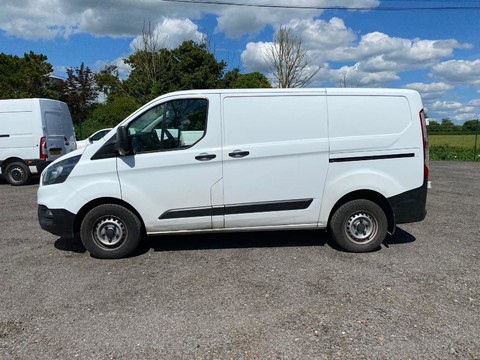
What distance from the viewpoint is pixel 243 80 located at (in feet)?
107

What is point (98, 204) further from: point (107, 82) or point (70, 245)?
point (107, 82)

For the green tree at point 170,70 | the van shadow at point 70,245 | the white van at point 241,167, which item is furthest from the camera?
the green tree at point 170,70

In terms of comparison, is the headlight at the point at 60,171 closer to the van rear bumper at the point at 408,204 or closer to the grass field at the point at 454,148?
the van rear bumper at the point at 408,204

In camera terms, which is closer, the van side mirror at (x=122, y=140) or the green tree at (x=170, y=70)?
the van side mirror at (x=122, y=140)

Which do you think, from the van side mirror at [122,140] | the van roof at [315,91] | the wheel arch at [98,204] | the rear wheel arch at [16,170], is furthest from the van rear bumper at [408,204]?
the rear wheel arch at [16,170]

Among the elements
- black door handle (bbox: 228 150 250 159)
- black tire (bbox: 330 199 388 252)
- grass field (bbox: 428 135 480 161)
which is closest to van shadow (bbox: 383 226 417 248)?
black tire (bbox: 330 199 388 252)

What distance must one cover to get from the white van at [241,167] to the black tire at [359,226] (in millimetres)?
18

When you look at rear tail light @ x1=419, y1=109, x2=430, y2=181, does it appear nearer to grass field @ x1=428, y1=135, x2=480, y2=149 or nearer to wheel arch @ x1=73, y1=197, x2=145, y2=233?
wheel arch @ x1=73, y1=197, x2=145, y2=233

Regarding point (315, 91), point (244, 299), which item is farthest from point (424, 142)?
point (244, 299)

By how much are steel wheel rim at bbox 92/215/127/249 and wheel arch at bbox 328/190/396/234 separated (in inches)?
103

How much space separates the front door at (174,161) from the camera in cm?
457

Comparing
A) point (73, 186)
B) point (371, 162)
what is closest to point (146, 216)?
point (73, 186)

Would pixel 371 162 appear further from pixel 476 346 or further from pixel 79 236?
pixel 79 236

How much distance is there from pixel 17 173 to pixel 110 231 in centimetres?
800
